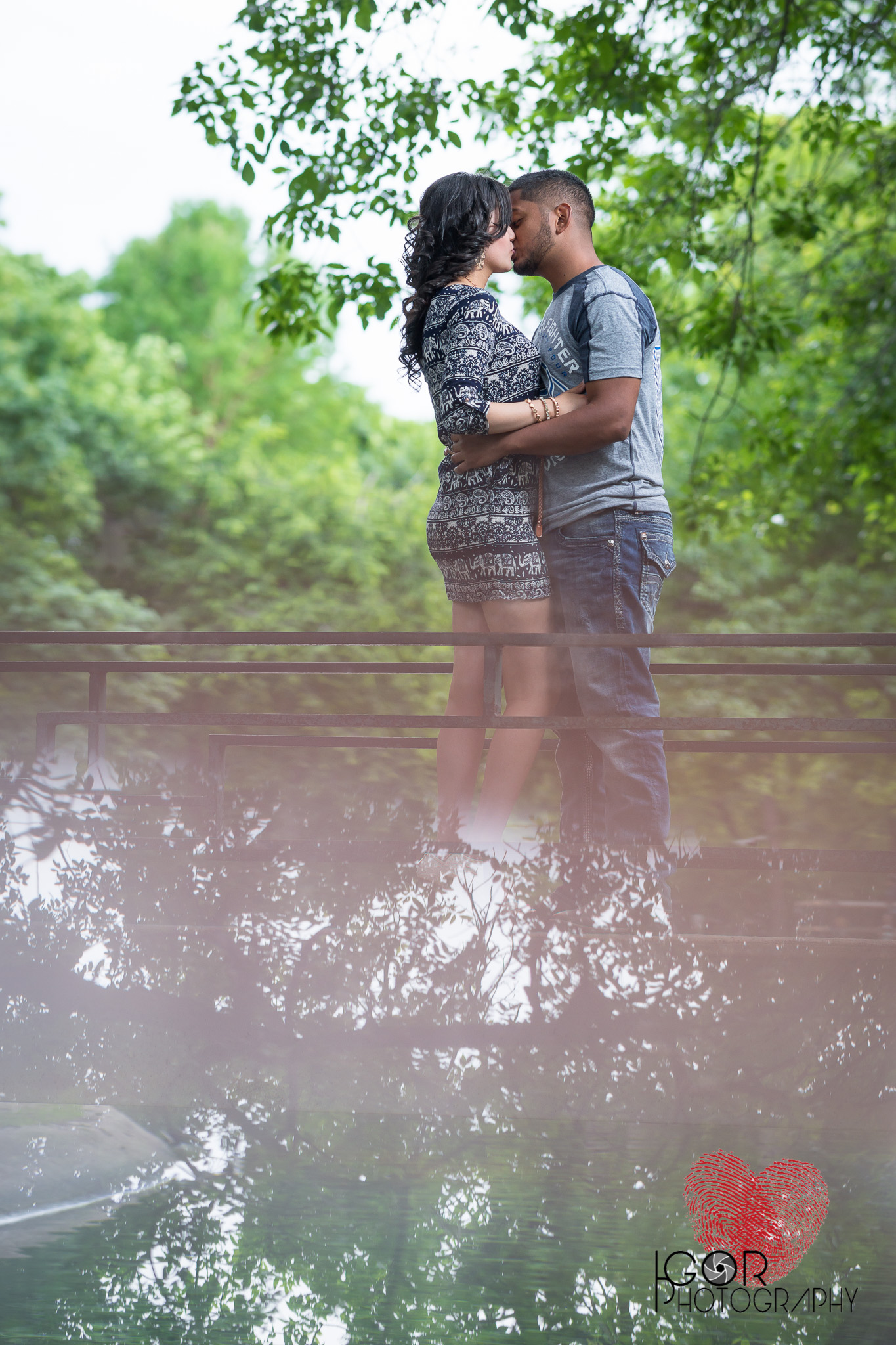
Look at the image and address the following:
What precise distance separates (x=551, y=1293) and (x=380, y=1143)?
54 cm

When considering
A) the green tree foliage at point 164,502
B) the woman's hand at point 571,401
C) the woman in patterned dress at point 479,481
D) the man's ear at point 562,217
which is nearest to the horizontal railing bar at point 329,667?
the woman in patterned dress at point 479,481

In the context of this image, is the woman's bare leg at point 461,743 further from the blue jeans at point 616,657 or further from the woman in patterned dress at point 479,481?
the blue jeans at point 616,657

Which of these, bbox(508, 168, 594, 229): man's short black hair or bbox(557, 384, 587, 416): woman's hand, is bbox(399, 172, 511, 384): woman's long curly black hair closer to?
bbox(508, 168, 594, 229): man's short black hair

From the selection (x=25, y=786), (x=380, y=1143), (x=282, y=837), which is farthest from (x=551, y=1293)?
(x=25, y=786)

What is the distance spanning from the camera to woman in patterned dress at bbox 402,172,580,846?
2.94m

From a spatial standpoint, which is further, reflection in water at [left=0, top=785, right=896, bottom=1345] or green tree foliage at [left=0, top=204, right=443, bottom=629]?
green tree foliage at [left=0, top=204, right=443, bottom=629]

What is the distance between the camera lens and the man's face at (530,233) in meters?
3.18

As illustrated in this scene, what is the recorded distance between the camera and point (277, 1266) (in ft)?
8.54

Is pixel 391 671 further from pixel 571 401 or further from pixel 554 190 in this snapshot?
pixel 554 190

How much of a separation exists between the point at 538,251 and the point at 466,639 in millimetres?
1140

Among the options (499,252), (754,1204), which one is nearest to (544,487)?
(499,252)

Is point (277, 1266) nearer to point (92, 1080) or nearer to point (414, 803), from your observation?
point (92, 1080)

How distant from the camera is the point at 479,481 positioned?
120 inches

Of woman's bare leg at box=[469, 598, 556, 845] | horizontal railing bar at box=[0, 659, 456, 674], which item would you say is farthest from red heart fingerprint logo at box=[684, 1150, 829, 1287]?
horizontal railing bar at box=[0, 659, 456, 674]
